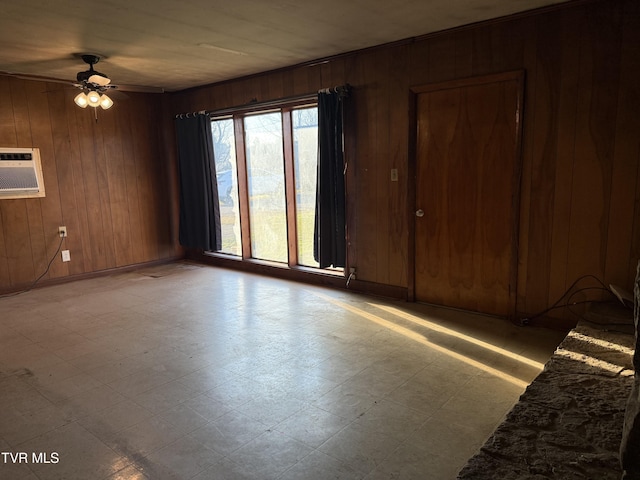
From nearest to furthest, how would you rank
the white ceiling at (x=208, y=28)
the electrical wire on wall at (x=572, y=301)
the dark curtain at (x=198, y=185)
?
the white ceiling at (x=208, y=28), the electrical wire on wall at (x=572, y=301), the dark curtain at (x=198, y=185)

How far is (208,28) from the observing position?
359cm

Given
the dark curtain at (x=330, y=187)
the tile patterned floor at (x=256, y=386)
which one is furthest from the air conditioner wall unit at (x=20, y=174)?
the dark curtain at (x=330, y=187)

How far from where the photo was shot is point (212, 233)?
247 inches

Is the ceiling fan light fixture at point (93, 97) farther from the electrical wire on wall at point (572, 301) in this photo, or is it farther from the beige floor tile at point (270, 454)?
the electrical wire on wall at point (572, 301)

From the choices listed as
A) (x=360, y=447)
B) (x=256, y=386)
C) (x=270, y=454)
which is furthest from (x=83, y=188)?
(x=360, y=447)

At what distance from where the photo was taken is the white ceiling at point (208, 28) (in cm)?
312

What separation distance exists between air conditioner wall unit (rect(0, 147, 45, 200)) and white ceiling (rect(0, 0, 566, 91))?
0.90m

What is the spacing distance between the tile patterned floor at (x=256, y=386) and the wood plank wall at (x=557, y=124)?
70 cm

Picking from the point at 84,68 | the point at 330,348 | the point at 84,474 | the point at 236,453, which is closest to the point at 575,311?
the point at 330,348

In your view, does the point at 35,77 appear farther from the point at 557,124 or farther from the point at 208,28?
the point at 557,124

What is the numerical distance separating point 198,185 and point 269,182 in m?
1.20

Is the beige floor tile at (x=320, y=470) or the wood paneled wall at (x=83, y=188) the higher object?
the wood paneled wall at (x=83, y=188)

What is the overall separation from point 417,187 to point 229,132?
3.01 metres

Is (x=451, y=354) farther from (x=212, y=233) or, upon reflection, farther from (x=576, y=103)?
(x=212, y=233)
